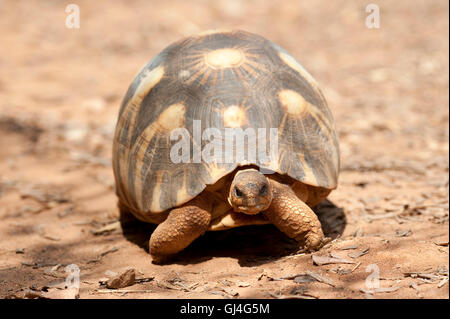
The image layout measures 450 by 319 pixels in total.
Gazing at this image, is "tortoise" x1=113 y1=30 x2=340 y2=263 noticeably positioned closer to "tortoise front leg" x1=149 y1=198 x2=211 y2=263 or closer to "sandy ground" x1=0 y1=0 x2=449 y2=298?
"tortoise front leg" x1=149 y1=198 x2=211 y2=263

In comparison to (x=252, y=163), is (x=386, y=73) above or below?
above

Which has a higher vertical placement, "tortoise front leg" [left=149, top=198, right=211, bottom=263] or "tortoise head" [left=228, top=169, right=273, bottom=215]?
"tortoise head" [left=228, top=169, right=273, bottom=215]

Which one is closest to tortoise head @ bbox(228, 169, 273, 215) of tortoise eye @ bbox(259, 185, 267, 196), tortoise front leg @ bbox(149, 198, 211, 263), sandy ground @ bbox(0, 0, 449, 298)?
tortoise eye @ bbox(259, 185, 267, 196)

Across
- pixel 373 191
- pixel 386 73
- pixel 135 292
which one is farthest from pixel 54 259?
pixel 386 73

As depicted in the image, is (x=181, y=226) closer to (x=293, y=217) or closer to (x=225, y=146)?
(x=225, y=146)

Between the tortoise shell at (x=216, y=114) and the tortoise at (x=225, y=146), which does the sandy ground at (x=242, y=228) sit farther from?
the tortoise shell at (x=216, y=114)

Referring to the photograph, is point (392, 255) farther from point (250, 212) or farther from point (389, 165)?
point (389, 165)
